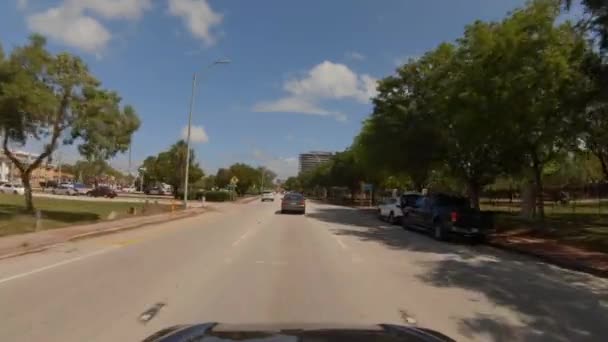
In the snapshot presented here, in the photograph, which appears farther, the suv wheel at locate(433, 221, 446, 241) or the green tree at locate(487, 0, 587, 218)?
the suv wheel at locate(433, 221, 446, 241)

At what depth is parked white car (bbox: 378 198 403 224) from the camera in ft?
116

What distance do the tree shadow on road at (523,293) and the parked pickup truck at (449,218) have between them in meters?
2.86

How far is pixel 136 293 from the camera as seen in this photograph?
10.1m

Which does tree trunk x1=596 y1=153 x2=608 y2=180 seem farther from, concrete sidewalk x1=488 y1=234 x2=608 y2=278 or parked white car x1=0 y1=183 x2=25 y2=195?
parked white car x1=0 y1=183 x2=25 y2=195

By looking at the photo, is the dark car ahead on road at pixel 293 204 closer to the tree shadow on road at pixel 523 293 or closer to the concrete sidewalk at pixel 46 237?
the concrete sidewalk at pixel 46 237

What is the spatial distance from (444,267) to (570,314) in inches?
225

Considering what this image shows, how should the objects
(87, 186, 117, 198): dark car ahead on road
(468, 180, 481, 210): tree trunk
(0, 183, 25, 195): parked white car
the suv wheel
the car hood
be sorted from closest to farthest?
1. the car hood
2. the suv wheel
3. (468, 180, 481, 210): tree trunk
4. (0, 183, 25, 195): parked white car
5. (87, 186, 117, 198): dark car ahead on road

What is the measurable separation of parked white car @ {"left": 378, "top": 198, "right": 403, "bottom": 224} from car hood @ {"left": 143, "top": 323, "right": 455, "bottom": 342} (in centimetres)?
3057

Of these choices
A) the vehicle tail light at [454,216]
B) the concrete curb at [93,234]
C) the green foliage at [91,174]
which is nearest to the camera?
the concrete curb at [93,234]

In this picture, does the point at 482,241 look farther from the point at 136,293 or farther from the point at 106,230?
the point at 136,293

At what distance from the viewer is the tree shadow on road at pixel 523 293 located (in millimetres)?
8047

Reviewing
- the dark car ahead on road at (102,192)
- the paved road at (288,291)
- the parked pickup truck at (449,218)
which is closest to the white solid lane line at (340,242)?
the paved road at (288,291)

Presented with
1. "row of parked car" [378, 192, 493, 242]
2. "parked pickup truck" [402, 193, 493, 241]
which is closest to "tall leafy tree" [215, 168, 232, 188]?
"row of parked car" [378, 192, 493, 242]

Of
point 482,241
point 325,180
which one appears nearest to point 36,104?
point 482,241
